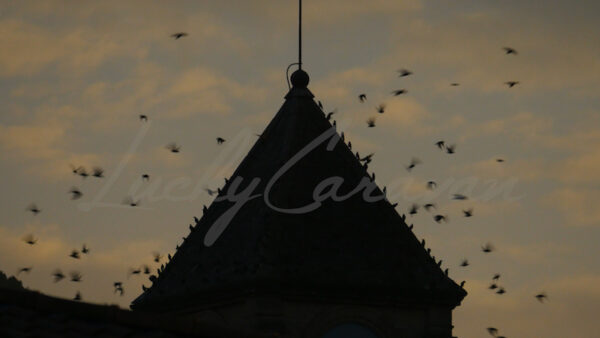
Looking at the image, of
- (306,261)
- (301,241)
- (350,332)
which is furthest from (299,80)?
(350,332)

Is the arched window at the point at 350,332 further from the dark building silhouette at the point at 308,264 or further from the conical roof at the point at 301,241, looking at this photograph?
the conical roof at the point at 301,241

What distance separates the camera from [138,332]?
22969mm

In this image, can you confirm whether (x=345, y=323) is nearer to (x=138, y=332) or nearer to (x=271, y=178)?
(x=271, y=178)

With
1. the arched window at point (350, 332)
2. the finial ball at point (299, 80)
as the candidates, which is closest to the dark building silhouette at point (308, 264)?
the arched window at point (350, 332)

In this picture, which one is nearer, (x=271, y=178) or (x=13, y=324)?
(x=13, y=324)

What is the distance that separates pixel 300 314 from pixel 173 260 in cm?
464

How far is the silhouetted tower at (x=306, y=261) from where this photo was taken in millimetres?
36031

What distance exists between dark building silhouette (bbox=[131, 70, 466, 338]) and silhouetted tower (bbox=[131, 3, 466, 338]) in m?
0.02

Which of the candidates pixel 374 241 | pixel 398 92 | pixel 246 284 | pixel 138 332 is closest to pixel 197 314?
pixel 246 284

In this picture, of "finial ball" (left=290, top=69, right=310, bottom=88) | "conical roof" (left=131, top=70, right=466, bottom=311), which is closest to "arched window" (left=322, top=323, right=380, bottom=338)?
"conical roof" (left=131, top=70, right=466, bottom=311)

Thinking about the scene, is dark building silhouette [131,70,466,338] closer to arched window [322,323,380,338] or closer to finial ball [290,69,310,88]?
arched window [322,323,380,338]

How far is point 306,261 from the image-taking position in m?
36.3

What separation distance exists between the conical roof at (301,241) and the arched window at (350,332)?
0.64 meters

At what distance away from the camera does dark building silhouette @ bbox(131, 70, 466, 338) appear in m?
36.0
